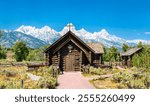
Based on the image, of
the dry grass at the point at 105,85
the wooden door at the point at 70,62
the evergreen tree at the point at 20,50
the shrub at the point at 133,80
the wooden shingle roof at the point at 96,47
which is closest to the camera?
the shrub at the point at 133,80

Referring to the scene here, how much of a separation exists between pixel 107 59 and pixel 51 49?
3928cm

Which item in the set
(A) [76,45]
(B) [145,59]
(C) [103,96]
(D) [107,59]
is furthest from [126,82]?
(D) [107,59]

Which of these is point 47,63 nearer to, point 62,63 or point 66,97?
point 62,63

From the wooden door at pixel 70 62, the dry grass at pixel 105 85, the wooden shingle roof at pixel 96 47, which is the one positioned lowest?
the dry grass at pixel 105 85

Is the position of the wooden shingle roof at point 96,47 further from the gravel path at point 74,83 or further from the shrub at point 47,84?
the shrub at point 47,84

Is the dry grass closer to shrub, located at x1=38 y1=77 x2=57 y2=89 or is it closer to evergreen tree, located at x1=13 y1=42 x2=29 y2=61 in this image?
shrub, located at x1=38 y1=77 x2=57 y2=89

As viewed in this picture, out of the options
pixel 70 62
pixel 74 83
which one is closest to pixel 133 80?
pixel 74 83

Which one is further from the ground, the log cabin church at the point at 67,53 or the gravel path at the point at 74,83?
the log cabin church at the point at 67,53

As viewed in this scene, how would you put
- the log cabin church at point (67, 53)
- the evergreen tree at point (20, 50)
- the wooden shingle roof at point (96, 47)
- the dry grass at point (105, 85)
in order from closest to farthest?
1. the dry grass at point (105, 85)
2. the log cabin church at point (67, 53)
3. the wooden shingle roof at point (96, 47)
4. the evergreen tree at point (20, 50)

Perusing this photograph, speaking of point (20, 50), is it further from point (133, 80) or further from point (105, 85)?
point (133, 80)

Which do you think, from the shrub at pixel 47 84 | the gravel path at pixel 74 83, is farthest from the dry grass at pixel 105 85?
the shrub at pixel 47 84

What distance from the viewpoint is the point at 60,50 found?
4319 cm

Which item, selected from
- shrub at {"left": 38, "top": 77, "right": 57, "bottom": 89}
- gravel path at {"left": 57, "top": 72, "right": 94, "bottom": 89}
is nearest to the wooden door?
gravel path at {"left": 57, "top": 72, "right": 94, "bottom": 89}

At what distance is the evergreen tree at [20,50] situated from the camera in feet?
242
